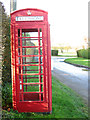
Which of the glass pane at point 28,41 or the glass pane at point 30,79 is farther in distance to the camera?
the glass pane at point 30,79

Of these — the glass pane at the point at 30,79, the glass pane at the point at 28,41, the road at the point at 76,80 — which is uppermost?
the glass pane at the point at 28,41

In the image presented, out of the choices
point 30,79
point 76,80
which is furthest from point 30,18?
point 76,80

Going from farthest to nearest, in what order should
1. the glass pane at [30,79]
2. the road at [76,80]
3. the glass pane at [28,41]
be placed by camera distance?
the road at [76,80]
the glass pane at [30,79]
the glass pane at [28,41]

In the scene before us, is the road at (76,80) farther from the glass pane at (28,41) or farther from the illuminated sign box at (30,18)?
the illuminated sign box at (30,18)

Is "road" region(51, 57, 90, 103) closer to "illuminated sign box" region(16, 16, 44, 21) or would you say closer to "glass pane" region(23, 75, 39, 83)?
"glass pane" region(23, 75, 39, 83)

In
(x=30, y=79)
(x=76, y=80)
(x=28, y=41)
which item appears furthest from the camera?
(x=28, y=41)

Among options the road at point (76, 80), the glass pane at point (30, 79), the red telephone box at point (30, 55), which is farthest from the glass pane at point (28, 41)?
the road at point (76, 80)

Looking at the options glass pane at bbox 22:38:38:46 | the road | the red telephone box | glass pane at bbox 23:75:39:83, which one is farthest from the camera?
the road

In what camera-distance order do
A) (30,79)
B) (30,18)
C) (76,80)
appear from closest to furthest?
(30,18)
(30,79)
(76,80)

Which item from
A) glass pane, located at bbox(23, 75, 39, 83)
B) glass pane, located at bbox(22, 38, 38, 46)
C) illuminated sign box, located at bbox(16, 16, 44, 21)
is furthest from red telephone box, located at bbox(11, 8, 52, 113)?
glass pane, located at bbox(23, 75, 39, 83)

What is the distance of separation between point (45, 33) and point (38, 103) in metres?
1.66

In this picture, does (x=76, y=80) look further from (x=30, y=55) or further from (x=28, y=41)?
(x=30, y=55)

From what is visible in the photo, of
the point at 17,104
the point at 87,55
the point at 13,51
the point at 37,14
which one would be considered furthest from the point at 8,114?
the point at 87,55

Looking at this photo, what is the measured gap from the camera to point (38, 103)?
438 cm
